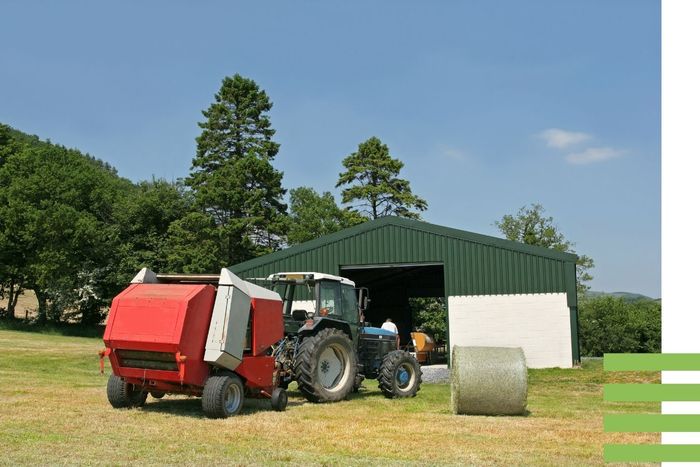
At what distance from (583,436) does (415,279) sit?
24339 mm

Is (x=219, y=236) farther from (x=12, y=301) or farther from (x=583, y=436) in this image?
(x=583, y=436)

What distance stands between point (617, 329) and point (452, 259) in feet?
89.2

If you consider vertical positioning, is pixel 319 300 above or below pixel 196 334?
above

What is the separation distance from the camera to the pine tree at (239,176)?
1618 inches

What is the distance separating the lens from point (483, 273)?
22000 millimetres

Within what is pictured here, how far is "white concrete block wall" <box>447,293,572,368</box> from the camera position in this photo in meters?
21.3

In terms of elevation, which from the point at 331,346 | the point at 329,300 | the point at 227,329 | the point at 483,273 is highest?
the point at 483,273

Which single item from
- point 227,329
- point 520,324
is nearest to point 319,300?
point 227,329

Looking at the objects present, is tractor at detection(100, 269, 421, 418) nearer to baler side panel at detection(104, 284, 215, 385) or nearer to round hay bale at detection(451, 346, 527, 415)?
baler side panel at detection(104, 284, 215, 385)

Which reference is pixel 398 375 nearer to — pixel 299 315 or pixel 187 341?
pixel 299 315

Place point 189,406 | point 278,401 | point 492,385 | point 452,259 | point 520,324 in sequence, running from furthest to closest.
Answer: point 452,259 < point 520,324 < point 189,406 < point 278,401 < point 492,385

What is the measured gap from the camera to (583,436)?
8633 mm

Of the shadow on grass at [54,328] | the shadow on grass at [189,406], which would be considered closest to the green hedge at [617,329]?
the shadow on grass at [54,328]

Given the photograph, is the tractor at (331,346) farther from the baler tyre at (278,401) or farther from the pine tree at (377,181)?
the pine tree at (377,181)
